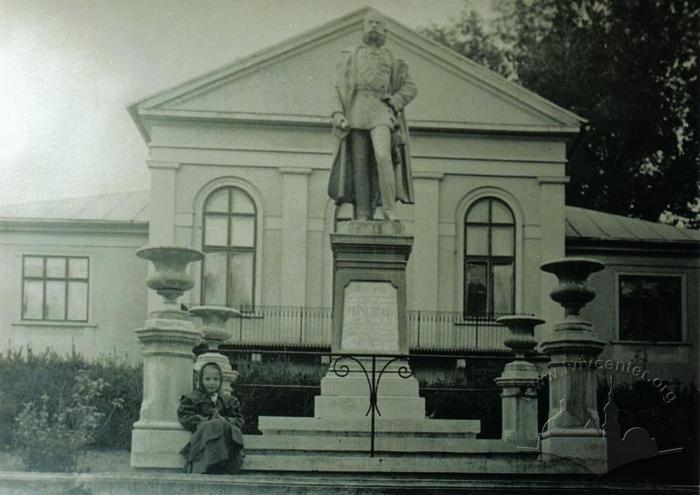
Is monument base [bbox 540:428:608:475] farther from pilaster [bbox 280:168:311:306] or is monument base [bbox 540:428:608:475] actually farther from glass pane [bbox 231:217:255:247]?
glass pane [bbox 231:217:255:247]

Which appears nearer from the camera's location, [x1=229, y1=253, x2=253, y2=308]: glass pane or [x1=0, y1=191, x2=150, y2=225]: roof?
[x1=229, y1=253, x2=253, y2=308]: glass pane

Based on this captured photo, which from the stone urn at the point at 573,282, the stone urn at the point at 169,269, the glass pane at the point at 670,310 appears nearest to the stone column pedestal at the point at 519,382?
the stone urn at the point at 573,282

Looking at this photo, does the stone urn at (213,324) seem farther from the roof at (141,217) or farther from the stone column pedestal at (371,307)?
the roof at (141,217)

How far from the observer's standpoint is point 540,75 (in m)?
34.3

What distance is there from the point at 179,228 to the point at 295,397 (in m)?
9.39

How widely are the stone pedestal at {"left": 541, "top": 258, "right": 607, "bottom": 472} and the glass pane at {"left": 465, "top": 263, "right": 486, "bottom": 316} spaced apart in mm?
14980

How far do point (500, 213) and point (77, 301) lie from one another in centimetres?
Answer: 991

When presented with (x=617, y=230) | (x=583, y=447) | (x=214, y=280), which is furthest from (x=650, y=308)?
(x=583, y=447)

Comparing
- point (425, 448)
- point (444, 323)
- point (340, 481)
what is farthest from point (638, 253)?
point (340, 481)

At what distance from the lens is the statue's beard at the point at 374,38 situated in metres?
14.1

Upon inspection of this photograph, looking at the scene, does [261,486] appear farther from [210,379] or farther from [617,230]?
[617,230]

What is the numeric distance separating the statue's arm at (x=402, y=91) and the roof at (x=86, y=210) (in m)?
14.6

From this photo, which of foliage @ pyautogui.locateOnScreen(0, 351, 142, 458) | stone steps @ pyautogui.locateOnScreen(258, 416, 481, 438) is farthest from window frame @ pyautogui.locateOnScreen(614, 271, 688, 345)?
stone steps @ pyautogui.locateOnScreen(258, 416, 481, 438)

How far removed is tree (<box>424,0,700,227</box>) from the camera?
31719 mm
